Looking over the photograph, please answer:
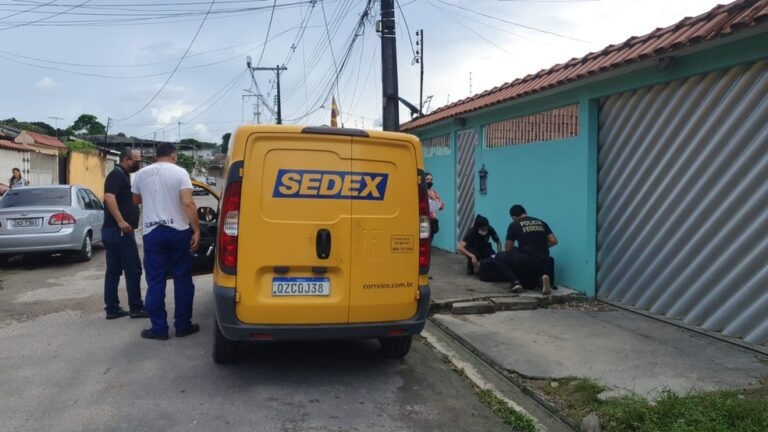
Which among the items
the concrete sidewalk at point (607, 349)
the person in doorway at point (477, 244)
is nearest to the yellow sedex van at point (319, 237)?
the concrete sidewalk at point (607, 349)

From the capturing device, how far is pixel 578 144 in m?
7.39

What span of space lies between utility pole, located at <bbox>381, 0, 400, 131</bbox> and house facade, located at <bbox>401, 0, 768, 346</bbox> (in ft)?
6.74

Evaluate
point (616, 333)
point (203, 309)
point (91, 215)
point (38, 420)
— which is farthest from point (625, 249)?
point (91, 215)

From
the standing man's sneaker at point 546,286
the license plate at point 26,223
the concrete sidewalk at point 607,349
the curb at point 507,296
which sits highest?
the license plate at point 26,223

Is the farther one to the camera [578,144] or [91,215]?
[91,215]

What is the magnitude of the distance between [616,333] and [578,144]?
2661 mm

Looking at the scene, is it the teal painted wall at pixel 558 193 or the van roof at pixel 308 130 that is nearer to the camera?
the van roof at pixel 308 130

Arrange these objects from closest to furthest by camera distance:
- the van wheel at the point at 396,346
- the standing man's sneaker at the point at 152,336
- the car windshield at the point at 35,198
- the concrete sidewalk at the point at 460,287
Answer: the van wheel at the point at 396,346 → the standing man's sneaker at the point at 152,336 → the concrete sidewalk at the point at 460,287 → the car windshield at the point at 35,198

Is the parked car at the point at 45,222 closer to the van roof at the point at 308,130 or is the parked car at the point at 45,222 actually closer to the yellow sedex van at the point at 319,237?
the yellow sedex van at the point at 319,237

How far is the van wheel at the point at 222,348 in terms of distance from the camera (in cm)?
458

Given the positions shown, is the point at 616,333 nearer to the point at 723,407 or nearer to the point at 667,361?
the point at 667,361

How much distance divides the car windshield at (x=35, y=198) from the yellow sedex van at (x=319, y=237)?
7.50 metres

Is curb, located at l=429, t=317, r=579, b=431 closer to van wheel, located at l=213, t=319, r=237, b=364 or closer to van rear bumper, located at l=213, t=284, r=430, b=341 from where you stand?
van rear bumper, located at l=213, t=284, r=430, b=341

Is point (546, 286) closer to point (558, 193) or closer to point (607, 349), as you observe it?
point (558, 193)
